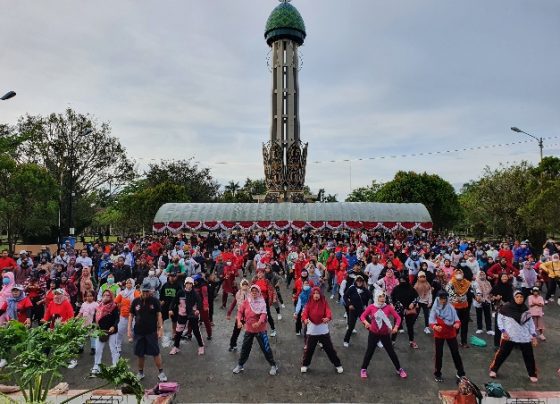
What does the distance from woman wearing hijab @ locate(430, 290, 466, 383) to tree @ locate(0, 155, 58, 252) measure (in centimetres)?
2492

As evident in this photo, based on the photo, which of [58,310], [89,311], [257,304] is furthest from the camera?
[89,311]

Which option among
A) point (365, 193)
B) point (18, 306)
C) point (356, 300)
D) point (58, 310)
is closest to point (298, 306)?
point (356, 300)

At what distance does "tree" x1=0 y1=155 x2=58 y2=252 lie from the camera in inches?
956

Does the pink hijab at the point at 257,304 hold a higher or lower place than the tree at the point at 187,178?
lower

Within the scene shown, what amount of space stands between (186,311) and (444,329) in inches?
201

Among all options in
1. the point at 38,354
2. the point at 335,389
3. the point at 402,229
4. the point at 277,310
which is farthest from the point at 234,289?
the point at 402,229

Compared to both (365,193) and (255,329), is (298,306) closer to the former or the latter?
(255,329)

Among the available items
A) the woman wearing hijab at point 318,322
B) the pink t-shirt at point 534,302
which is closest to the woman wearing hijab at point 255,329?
the woman wearing hijab at point 318,322

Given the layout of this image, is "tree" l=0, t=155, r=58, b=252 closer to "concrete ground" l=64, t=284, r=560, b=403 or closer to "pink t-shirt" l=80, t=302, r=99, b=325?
"concrete ground" l=64, t=284, r=560, b=403

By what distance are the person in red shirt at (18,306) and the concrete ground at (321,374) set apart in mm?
1688

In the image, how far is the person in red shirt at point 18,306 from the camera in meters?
8.56

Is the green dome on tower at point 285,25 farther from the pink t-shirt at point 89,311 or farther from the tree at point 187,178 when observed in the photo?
the pink t-shirt at point 89,311

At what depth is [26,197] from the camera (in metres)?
25.1

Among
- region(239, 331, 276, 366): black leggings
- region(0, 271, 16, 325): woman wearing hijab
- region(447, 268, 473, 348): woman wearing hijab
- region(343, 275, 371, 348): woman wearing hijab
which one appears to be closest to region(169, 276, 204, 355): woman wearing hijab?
region(239, 331, 276, 366): black leggings
